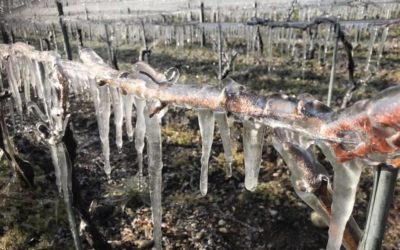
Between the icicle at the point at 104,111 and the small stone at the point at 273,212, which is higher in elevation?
the icicle at the point at 104,111

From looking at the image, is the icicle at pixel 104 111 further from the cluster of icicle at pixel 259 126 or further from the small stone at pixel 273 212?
the small stone at pixel 273 212

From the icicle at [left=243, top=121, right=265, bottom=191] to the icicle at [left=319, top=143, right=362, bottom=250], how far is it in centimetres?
30

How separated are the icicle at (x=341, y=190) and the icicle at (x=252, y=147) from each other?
0.30m

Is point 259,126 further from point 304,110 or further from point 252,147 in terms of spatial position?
point 304,110

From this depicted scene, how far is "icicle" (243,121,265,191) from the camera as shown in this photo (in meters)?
1.43

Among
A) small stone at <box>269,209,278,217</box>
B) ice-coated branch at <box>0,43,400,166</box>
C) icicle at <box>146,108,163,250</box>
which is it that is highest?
ice-coated branch at <box>0,43,400,166</box>

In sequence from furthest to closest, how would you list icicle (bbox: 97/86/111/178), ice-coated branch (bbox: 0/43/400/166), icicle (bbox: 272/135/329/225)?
icicle (bbox: 97/86/111/178) → icicle (bbox: 272/135/329/225) → ice-coated branch (bbox: 0/43/400/166)

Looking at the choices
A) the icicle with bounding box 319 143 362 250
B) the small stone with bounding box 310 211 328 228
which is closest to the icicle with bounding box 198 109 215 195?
the icicle with bounding box 319 143 362 250

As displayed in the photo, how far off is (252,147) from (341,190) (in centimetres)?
39

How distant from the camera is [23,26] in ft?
82.3

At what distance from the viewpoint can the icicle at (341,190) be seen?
3.84 ft

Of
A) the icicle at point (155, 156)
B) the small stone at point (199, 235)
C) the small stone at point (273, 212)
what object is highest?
the icicle at point (155, 156)

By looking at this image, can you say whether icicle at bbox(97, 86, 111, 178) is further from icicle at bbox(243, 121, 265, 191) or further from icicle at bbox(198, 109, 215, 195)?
icicle at bbox(243, 121, 265, 191)

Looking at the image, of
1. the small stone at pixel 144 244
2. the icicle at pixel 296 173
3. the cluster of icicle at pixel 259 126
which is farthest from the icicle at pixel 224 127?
the small stone at pixel 144 244
